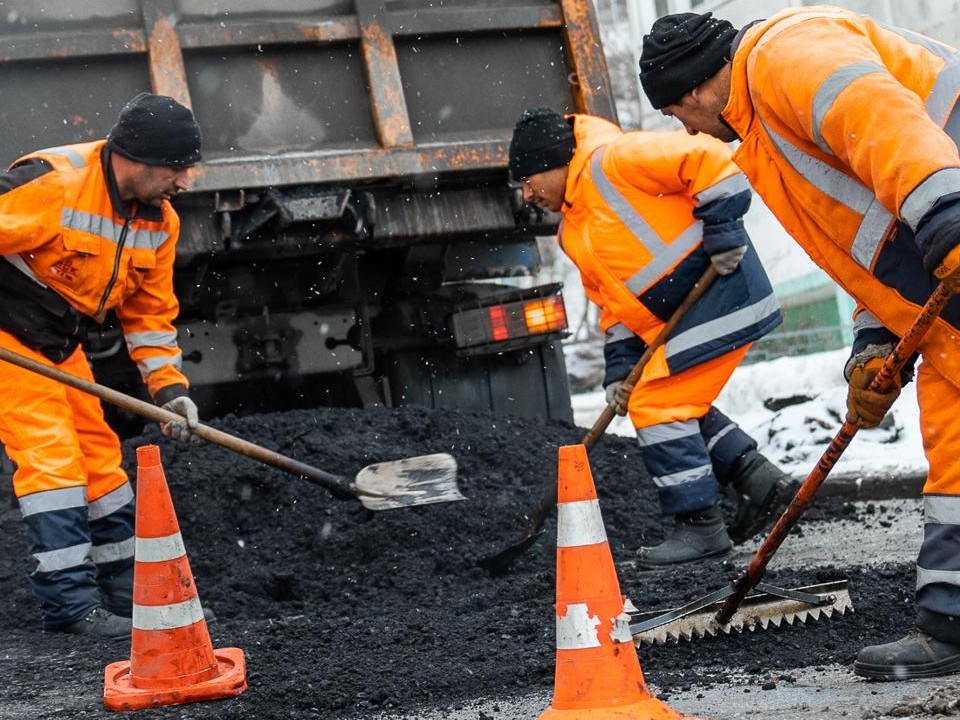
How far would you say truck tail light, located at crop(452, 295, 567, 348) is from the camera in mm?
5348

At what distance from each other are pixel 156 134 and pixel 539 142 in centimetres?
123

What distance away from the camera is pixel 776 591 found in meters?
3.10

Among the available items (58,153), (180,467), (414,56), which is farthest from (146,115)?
(180,467)

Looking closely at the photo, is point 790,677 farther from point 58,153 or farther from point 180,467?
point 180,467

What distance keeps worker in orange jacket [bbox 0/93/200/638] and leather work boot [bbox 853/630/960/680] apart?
7.34 feet

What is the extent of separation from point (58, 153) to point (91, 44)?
0.71 metres

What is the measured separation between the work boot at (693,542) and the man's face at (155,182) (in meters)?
1.94

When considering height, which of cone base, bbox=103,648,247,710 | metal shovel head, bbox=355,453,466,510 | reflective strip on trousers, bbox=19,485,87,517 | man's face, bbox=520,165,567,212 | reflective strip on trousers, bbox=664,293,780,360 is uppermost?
man's face, bbox=520,165,567,212

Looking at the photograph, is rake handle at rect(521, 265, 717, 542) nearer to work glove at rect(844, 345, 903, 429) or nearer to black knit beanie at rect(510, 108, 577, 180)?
black knit beanie at rect(510, 108, 577, 180)

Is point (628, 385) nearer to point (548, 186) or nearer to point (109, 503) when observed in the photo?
point (548, 186)

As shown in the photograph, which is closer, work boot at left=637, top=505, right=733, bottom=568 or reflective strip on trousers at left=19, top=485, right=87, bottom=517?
reflective strip on trousers at left=19, top=485, right=87, bottom=517

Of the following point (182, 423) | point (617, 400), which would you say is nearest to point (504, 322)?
point (617, 400)

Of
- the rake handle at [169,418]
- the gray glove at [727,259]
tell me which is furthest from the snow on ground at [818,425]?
the rake handle at [169,418]

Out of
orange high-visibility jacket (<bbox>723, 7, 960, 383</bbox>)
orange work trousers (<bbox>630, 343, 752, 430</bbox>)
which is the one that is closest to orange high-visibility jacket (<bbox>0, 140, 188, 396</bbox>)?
orange work trousers (<bbox>630, 343, 752, 430</bbox>)
